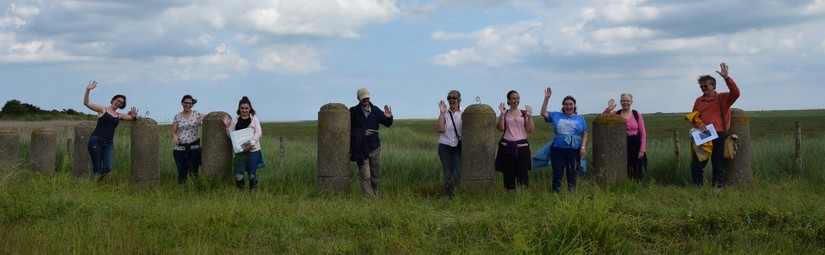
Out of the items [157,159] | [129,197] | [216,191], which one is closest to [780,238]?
[216,191]

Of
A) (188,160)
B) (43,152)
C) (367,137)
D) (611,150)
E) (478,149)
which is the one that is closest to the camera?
(478,149)

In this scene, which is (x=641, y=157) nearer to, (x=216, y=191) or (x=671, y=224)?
(x=671, y=224)

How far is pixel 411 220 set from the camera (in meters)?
7.43

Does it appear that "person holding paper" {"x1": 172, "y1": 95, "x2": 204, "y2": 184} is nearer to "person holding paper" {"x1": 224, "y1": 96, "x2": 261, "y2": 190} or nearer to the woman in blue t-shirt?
"person holding paper" {"x1": 224, "y1": 96, "x2": 261, "y2": 190}

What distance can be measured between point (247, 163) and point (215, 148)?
730 mm

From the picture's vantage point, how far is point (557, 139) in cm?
941

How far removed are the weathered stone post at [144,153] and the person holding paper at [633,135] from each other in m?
6.87

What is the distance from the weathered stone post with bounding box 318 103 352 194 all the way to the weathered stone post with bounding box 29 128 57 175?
6.78 m

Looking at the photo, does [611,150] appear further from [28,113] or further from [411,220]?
[28,113]

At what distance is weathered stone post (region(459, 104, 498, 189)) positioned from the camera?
9.61m

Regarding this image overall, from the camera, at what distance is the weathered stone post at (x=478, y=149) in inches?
378

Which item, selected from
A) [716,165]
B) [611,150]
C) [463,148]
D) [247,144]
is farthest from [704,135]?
[247,144]

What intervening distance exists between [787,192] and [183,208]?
7621 millimetres

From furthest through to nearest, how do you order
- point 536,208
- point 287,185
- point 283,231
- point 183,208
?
point 287,185, point 183,208, point 536,208, point 283,231
